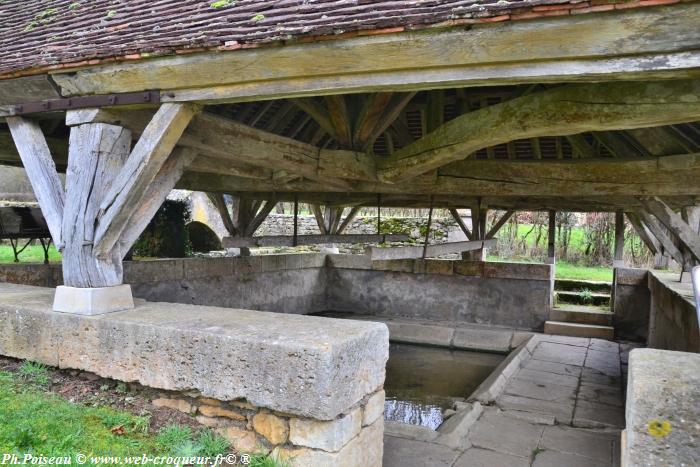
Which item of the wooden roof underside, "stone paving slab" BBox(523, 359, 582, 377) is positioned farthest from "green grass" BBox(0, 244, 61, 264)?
"stone paving slab" BBox(523, 359, 582, 377)

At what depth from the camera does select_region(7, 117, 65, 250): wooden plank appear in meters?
3.68

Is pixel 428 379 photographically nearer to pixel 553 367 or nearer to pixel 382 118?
pixel 553 367

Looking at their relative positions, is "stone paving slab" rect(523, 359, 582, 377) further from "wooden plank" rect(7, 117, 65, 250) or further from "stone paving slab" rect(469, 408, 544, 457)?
"wooden plank" rect(7, 117, 65, 250)

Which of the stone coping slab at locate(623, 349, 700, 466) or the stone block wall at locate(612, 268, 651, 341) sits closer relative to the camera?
the stone coping slab at locate(623, 349, 700, 466)

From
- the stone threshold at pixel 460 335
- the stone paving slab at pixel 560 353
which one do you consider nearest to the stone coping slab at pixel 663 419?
the stone paving slab at pixel 560 353

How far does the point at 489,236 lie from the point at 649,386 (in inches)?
292

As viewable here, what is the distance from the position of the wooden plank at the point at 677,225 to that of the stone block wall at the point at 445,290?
3432 mm

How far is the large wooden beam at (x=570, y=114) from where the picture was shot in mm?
2768

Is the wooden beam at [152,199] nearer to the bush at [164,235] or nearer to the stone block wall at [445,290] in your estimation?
the bush at [164,235]

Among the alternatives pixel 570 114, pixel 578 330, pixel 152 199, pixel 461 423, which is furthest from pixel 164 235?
pixel 570 114

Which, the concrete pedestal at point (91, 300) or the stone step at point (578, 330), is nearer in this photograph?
the concrete pedestal at point (91, 300)

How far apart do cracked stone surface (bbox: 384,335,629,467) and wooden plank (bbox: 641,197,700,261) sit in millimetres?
1684

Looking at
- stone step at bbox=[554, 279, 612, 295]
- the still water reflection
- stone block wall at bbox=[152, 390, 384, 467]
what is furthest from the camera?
stone step at bbox=[554, 279, 612, 295]

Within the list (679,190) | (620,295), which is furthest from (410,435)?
(620,295)
